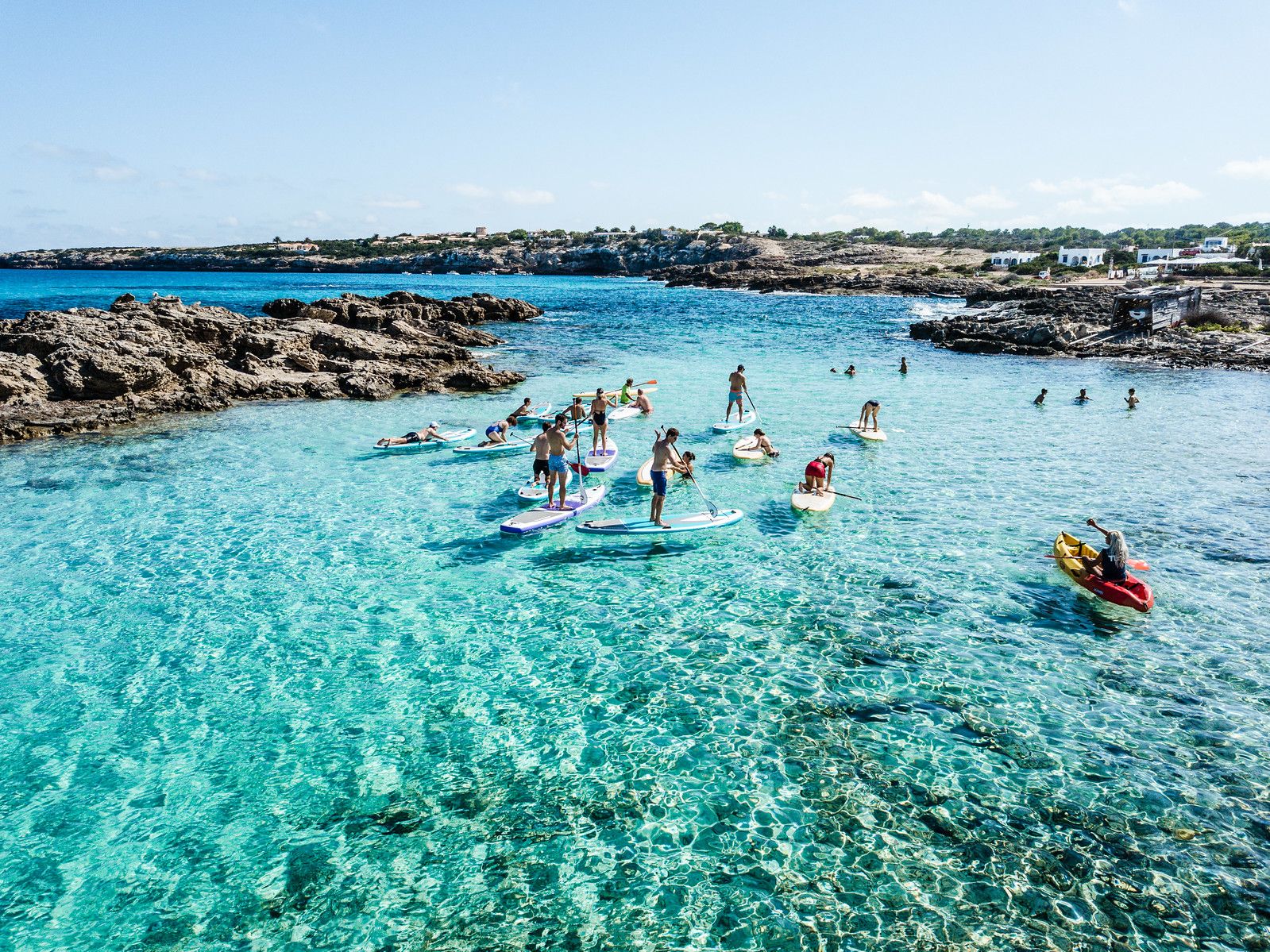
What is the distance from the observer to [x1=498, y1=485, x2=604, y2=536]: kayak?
672 inches

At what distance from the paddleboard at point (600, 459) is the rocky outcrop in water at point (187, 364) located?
1325 cm

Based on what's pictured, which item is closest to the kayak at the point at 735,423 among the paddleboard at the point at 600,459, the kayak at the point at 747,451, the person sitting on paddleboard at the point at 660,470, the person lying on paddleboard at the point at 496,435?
the kayak at the point at 747,451

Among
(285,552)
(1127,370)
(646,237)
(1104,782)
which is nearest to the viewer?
(1104,782)

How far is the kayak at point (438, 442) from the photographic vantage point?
24031 millimetres

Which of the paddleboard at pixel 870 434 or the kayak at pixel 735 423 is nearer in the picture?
the paddleboard at pixel 870 434

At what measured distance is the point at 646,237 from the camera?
196125mm

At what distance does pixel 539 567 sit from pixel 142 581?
26.3 feet

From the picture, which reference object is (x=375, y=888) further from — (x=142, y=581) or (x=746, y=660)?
(x=142, y=581)

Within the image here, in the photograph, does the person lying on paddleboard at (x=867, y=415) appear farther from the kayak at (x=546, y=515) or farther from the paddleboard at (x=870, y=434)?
the kayak at (x=546, y=515)

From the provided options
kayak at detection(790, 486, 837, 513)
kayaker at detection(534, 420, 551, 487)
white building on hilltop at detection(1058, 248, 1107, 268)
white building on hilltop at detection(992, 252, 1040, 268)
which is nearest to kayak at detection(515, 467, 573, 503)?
kayaker at detection(534, 420, 551, 487)

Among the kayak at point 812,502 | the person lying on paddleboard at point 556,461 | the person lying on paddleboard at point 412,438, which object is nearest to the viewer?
the person lying on paddleboard at point 556,461

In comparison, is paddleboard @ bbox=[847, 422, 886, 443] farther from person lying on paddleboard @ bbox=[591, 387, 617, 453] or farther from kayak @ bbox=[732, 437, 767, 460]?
person lying on paddleboard @ bbox=[591, 387, 617, 453]

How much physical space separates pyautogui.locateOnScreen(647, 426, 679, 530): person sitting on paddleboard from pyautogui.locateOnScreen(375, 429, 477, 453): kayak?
33.4 feet

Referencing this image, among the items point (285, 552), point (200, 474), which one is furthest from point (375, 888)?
point (200, 474)
